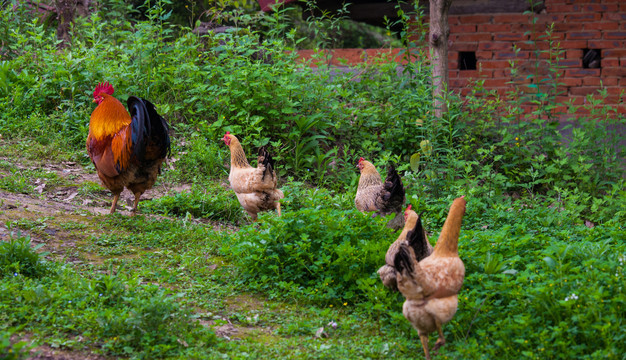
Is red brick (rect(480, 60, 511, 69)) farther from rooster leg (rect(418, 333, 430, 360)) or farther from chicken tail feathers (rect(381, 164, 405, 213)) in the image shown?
rooster leg (rect(418, 333, 430, 360))

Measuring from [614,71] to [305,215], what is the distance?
24.8 feet

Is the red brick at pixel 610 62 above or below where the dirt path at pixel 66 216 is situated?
above

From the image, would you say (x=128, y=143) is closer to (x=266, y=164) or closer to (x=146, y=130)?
(x=146, y=130)

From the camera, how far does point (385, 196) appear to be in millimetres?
5883

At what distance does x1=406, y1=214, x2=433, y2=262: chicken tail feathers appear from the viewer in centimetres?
428

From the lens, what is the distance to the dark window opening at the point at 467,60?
35.5 ft

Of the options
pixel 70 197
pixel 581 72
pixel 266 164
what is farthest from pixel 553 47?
pixel 70 197

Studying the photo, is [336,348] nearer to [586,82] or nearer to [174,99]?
[174,99]

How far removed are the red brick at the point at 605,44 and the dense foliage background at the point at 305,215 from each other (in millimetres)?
728

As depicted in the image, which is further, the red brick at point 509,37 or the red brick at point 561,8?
the red brick at point 509,37

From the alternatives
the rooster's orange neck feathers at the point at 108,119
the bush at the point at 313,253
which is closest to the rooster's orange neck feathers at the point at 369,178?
the bush at the point at 313,253

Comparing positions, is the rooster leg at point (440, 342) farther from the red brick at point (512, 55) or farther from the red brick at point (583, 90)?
the red brick at point (583, 90)

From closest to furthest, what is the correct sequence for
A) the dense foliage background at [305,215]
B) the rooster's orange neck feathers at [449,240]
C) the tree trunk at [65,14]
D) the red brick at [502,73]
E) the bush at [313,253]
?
the dense foliage background at [305,215] → the rooster's orange neck feathers at [449,240] → the bush at [313,253] → the red brick at [502,73] → the tree trunk at [65,14]

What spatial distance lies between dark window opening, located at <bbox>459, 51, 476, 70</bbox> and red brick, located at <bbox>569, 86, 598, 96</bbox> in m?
1.75
